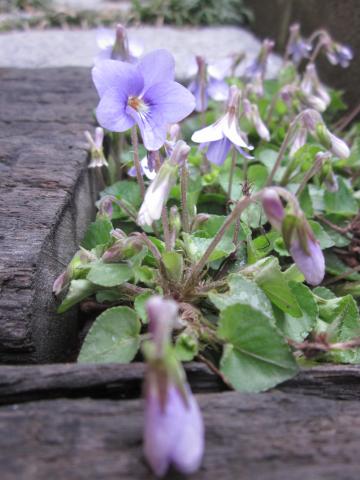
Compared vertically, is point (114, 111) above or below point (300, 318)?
above

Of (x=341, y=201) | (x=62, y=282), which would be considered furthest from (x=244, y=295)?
(x=341, y=201)

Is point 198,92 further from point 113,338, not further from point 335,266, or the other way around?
point 113,338

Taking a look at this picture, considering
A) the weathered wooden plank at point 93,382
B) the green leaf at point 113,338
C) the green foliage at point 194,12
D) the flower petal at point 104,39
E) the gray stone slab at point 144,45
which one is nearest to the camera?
the weathered wooden plank at point 93,382

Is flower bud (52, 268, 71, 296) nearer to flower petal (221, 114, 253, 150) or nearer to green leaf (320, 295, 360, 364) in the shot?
flower petal (221, 114, 253, 150)

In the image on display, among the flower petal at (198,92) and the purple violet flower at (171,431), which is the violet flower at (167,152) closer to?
the flower petal at (198,92)

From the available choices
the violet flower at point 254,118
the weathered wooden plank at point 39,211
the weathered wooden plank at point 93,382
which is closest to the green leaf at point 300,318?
the weathered wooden plank at point 93,382

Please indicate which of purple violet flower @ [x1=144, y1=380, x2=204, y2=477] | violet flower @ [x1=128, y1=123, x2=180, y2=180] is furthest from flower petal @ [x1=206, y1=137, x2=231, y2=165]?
purple violet flower @ [x1=144, y1=380, x2=204, y2=477]
